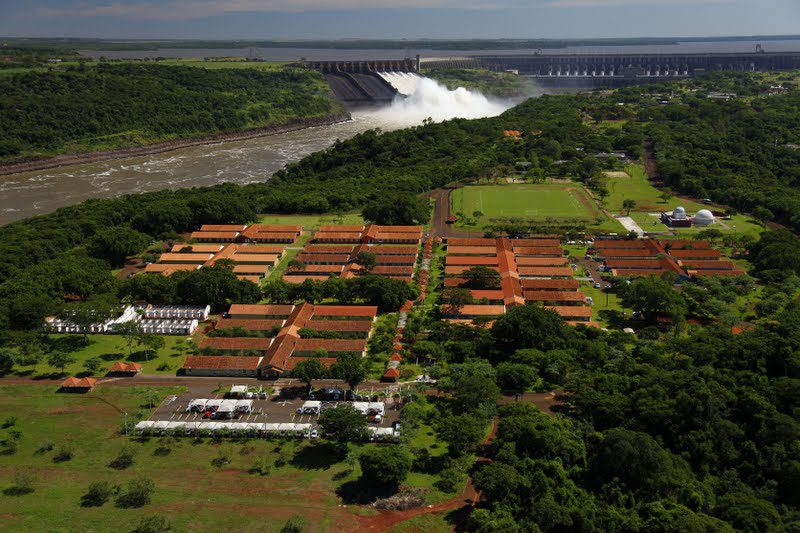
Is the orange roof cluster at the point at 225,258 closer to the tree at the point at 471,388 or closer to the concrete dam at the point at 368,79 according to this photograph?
the tree at the point at 471,388

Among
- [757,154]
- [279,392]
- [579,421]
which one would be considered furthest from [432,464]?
[757,154]

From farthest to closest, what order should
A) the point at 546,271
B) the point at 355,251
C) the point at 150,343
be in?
1. the point at 355,251
2. the point at 546,271
3. the point at 150,343

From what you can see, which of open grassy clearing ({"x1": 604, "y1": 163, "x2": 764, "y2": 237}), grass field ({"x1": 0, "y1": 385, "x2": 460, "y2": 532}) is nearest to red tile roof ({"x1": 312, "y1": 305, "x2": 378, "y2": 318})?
grass field ({"x1": 0, "y1": 385, "x2": 460, "y2": 532})

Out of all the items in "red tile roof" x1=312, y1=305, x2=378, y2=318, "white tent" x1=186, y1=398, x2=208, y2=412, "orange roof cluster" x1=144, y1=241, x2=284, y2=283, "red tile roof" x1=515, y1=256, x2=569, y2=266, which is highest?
"red tile roof" x1=515, y1=256, x2=569, y2=266

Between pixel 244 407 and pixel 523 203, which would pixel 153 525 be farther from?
pixel 523 203

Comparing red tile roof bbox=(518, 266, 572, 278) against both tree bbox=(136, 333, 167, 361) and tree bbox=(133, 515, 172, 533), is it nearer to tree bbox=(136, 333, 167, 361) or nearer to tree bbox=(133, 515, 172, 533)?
tree bbox=(136, 333, 167, 361)

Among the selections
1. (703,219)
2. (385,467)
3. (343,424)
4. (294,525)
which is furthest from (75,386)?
(703,219)

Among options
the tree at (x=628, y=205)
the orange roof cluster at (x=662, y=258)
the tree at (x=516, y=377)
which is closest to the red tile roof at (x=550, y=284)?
the orange roof cluster at (x=662, y=258)
